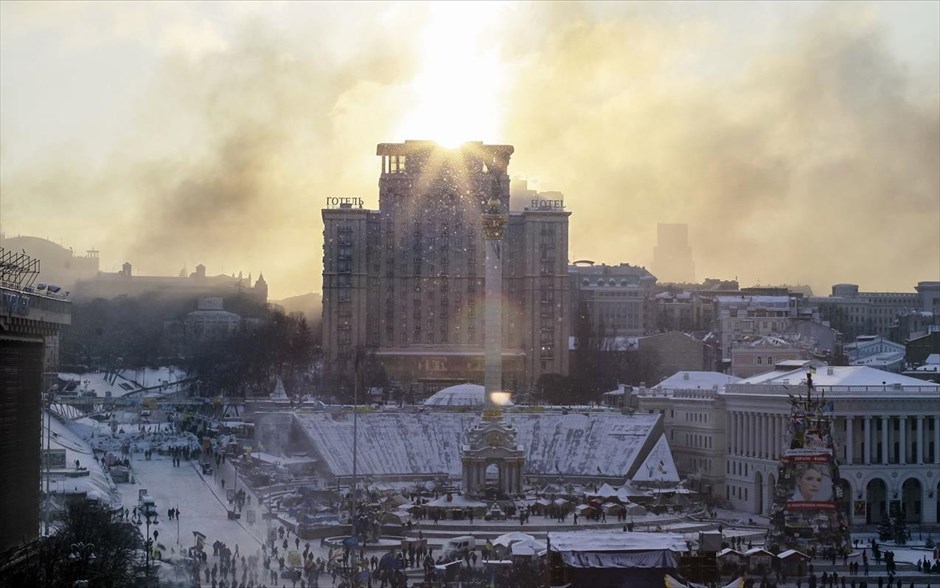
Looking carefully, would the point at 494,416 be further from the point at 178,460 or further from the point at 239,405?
the point at 239,405

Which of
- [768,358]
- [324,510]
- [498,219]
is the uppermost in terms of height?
[498,219]

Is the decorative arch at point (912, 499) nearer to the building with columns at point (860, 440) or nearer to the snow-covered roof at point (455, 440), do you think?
the building with columns at point (860, 440)

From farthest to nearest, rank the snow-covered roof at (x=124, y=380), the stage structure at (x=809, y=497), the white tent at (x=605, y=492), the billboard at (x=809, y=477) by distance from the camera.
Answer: the snow-covered roof at (x=124, y=380) → the white tent at (x=605, y=492) → the billboard at (x=809, y=477) → the stage structure at (x=809, y=497)

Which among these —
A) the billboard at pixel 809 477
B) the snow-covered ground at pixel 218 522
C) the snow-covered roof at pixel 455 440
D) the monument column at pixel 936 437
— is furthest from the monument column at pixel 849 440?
the billboard at pixel 809 477

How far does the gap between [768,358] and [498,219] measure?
3471 centimetres

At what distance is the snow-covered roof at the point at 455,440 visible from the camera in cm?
9012

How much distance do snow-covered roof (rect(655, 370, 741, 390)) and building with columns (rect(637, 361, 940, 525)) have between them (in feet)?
39.8

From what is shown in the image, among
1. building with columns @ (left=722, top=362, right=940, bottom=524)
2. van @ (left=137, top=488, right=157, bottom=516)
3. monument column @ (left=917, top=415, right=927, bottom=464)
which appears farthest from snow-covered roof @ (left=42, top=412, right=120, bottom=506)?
monument column @ (left=917, top=415, right=927, bottom=464)

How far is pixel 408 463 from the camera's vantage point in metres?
91.1

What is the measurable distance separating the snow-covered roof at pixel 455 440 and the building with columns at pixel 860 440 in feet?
21.4

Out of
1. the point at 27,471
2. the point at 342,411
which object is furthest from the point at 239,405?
the point at 27,471

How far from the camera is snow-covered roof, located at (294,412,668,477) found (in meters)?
90.1

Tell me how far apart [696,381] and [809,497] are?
129 feet

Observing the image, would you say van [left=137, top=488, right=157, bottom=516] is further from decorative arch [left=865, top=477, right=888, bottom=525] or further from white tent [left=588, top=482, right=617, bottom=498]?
decorative arch [left=865, top=477, right=888, bottom=525]
